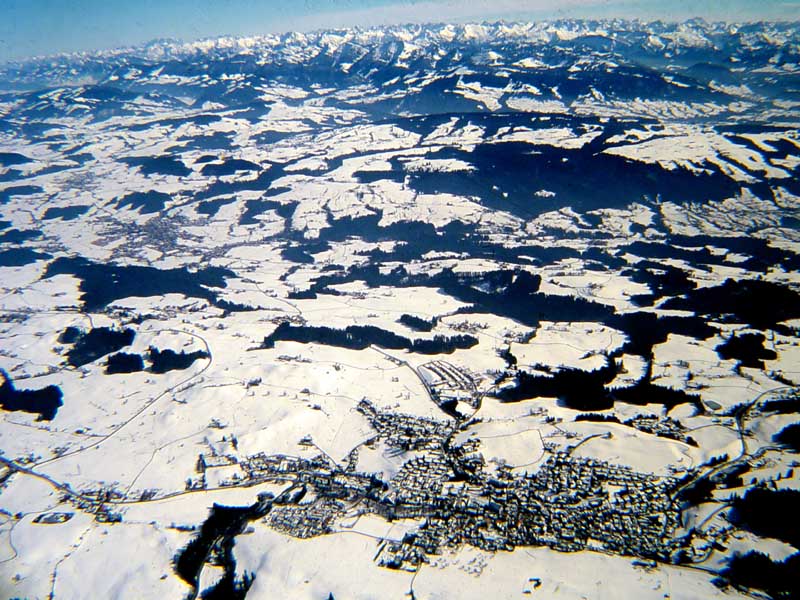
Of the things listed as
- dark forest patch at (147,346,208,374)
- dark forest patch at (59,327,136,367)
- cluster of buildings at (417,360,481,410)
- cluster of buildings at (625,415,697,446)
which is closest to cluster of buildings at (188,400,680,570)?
cluster of buildings at (625,415,697,446)

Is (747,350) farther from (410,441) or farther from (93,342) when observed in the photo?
(93,342)

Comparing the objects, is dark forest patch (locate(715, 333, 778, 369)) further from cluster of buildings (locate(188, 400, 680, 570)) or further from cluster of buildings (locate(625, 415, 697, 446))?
cluster of buildings (locate(188, 400, 680, 570))

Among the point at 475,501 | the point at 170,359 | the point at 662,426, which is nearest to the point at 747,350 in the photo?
the point at 662,426

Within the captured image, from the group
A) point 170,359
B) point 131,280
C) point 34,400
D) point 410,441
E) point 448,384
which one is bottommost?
point 131,280

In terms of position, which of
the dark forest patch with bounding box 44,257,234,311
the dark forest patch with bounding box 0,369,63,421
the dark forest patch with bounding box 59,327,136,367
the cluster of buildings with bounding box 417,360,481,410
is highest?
the cluster of buildings with bounding box 417,360,481,410

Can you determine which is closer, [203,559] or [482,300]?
[203,559]

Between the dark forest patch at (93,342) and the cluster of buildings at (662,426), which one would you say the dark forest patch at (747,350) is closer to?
the cluster of buildings at (662,426)

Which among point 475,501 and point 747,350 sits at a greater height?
point 475,501

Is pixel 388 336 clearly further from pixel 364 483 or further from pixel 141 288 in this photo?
pixel 141 288

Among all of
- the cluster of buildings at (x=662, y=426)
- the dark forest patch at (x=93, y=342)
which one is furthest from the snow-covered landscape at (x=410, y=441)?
the dark forest patch at (x=93, y=342)

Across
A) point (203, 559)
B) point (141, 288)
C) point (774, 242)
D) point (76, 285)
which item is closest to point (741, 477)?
point (203, 559)

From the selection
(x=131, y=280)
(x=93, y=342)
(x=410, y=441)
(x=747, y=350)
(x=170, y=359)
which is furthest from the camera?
(x=131, y=280)
